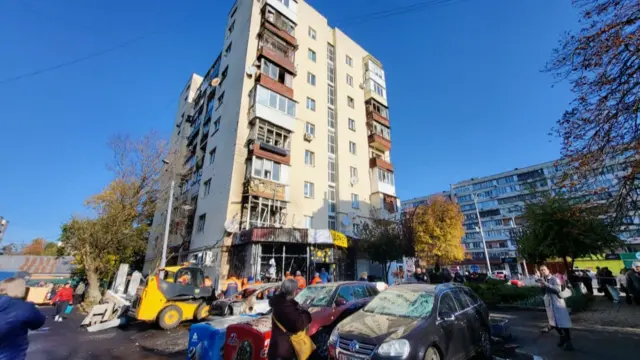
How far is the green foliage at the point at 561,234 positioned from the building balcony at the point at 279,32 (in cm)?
2297

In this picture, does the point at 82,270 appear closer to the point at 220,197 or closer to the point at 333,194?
the point at 220,197

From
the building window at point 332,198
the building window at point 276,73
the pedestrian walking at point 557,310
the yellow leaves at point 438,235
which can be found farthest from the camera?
the yellow leaves at point 438,235

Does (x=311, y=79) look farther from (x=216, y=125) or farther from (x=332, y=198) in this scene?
(x=332, y=198)

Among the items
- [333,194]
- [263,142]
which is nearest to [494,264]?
[333,194]

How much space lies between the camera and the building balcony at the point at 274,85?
22533mm

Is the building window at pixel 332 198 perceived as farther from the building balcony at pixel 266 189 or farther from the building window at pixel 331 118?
the building window at pixel 331 118

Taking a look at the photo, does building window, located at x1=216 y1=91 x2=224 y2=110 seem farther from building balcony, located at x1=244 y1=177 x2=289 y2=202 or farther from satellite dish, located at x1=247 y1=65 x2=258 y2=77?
building balcony, located at x1=244 y1=177 x2=289 y2=202

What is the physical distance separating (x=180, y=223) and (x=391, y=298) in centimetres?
2367

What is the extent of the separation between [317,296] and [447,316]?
3175mm

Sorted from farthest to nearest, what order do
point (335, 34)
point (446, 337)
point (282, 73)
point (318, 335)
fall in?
1. point (335, 34)
2. point (282, 73)
3. point (318, 335)
4. point (446, 337)

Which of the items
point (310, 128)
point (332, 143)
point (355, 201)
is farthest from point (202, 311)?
point (332, 143)

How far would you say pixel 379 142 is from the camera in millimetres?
31328

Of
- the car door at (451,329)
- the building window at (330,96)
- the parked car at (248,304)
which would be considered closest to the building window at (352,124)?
the building window at (330,96)

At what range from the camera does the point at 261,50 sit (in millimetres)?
23359
